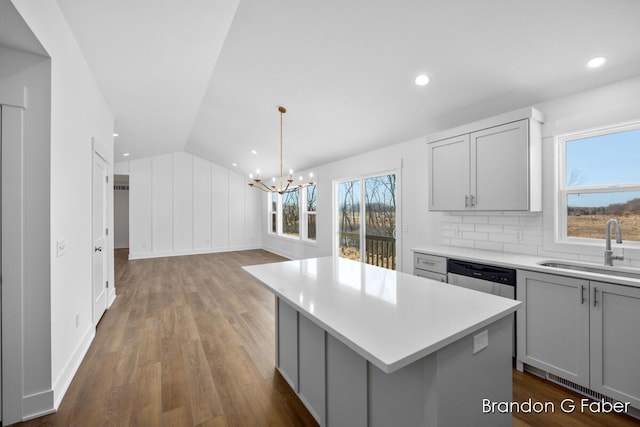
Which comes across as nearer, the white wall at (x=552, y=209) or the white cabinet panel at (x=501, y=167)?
the white wall at (x=552, y=209)

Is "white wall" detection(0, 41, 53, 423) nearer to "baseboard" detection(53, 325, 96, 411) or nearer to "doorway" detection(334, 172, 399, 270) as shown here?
"baseboard" detection(53, 325, 96, 411)

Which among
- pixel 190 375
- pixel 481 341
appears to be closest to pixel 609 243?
pixel 481 341

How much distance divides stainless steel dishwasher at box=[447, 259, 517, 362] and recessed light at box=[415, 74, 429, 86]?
1.75 m

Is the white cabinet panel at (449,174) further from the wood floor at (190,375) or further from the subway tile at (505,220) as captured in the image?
the wood floor at (190,375)

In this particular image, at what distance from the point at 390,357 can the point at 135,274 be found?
6375 mm

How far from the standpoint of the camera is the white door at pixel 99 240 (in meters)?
3.02

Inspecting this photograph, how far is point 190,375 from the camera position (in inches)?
89.0

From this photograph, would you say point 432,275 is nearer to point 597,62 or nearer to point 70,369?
point 597,62

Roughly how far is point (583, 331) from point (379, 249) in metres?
2.83

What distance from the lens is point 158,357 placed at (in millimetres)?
2545

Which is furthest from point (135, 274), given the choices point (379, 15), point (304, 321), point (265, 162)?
point (379, 15)

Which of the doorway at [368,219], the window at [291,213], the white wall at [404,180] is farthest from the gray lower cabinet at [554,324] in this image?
the window at [291,213]

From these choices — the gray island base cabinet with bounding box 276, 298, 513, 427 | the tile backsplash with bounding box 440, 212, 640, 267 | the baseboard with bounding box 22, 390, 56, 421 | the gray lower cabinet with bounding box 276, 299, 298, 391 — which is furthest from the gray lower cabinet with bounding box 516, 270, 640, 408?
the baseboard with bounding box 22, 390, 56, 421

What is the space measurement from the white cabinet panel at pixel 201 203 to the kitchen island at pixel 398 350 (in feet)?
23.2
